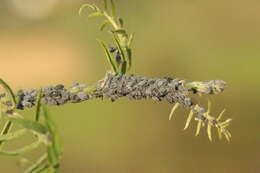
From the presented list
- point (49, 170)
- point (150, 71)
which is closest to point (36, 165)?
point (49, 170)

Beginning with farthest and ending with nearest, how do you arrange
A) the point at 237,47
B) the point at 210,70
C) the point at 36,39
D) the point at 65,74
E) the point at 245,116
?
the point at 36,39, the point at 65,74, the point at 237,47, the point at 210,70, the point at 245,116

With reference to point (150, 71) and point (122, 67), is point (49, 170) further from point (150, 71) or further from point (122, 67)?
point (150, 71)

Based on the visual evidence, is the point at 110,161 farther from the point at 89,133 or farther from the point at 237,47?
the point at 237,47

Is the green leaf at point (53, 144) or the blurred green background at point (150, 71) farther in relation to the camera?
the blurred green background at point (150, 71)

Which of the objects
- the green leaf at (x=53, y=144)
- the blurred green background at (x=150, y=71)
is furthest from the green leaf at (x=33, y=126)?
the blurred green background at (x=150, y=71)

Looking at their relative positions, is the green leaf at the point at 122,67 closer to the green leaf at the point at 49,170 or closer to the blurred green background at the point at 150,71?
the green leaf at the point at 49,170

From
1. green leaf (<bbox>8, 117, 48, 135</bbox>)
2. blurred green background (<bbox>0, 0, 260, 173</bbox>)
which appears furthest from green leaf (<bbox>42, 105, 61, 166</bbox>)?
blurred green background (<bbox>0, 0, 260, 173</bbox>)

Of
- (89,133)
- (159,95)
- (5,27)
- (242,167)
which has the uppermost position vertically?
(5,27)

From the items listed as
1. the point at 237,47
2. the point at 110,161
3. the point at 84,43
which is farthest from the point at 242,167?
the point at 84,43
